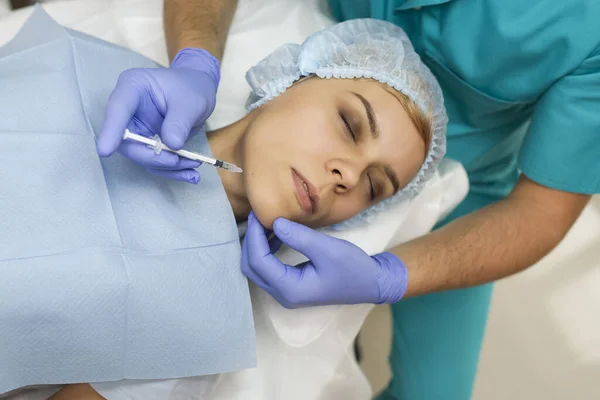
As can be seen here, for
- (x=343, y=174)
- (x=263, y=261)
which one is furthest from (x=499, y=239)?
(x=263, y=261)

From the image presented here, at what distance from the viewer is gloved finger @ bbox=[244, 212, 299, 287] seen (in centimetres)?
101

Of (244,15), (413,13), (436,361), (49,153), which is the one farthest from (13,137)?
(436,361)

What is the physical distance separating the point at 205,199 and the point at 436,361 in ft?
2.91

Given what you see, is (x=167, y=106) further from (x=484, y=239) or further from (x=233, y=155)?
(x=484, y=239)

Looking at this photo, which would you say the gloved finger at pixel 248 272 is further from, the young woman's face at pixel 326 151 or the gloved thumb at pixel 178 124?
the gloved thumb at pixel 178 124

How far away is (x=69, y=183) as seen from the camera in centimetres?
96

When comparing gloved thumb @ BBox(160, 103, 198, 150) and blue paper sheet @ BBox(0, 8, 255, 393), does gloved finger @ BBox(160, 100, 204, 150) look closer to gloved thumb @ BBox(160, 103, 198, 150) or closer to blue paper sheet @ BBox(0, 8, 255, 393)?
gloved thumb @ BBox(160, 103, 198, 150)

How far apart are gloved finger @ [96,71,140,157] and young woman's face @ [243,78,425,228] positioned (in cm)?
23

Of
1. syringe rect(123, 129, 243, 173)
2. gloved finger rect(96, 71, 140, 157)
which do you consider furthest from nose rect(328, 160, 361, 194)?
gloved finger rect(96, 71, 140, 157)

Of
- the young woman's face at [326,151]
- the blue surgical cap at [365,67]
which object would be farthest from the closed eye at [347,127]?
the blue surgical cap at [365,67]

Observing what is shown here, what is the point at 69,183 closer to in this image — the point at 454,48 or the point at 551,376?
the point at 454,48

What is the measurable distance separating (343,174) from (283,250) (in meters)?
0.27

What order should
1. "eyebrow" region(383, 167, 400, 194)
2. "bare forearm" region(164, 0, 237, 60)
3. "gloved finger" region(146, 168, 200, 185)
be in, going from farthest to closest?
"bare forearm" region(164, 0, 237, 60)
"eyebrow" region(383, 167, 400, 194)
"gloved finger" region(146, 168, 200, 185)

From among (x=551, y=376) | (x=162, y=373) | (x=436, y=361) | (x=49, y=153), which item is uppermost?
(x=49, y=153)
